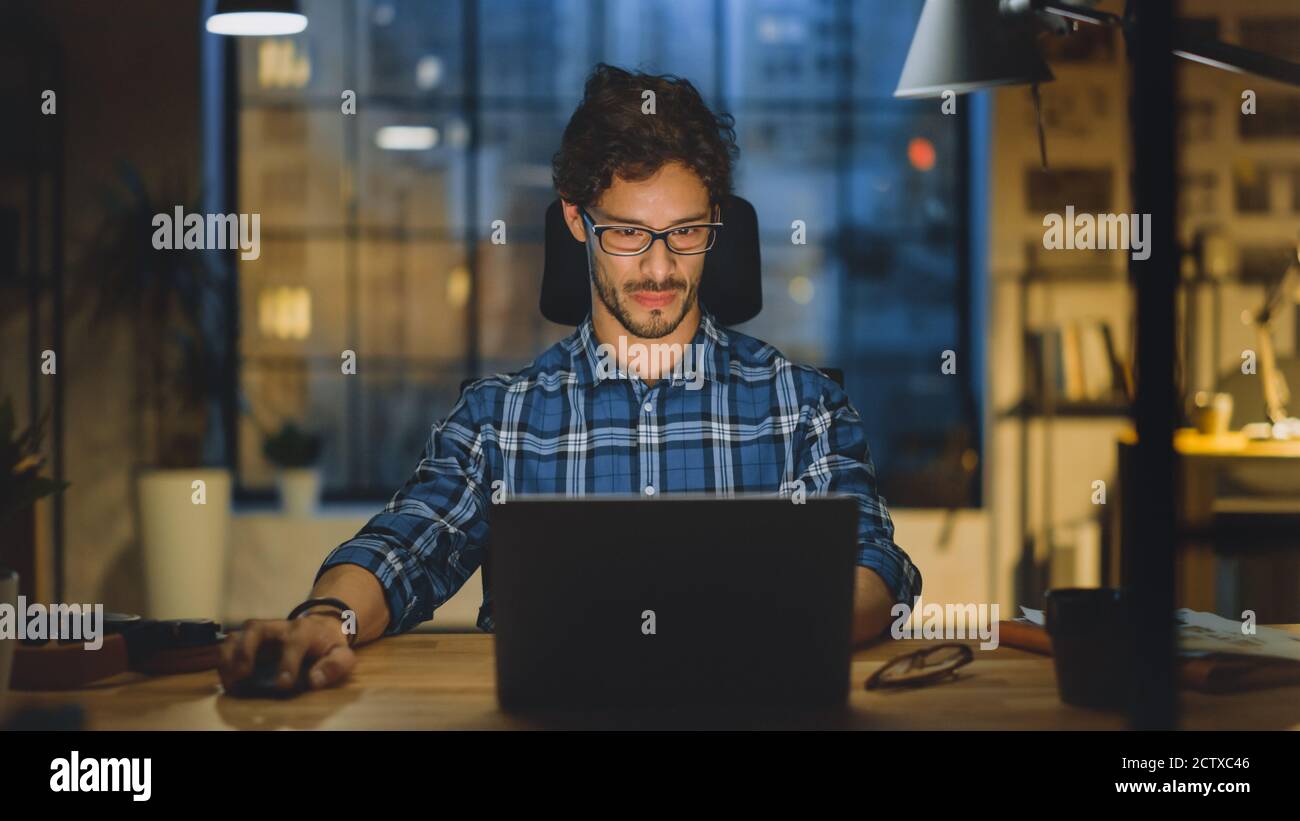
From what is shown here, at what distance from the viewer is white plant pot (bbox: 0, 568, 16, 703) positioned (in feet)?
4.05

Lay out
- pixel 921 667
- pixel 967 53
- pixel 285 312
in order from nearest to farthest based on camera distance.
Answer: pixel 921 667 → pixel 967 53 → pixel 285 312

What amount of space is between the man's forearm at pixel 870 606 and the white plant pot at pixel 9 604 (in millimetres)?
937

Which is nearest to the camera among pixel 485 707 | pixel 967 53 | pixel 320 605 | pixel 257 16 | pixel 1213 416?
pixel 485 707

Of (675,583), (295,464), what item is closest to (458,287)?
(295,464)

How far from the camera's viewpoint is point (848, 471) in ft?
7.08

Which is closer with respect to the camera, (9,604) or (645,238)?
(9,604)

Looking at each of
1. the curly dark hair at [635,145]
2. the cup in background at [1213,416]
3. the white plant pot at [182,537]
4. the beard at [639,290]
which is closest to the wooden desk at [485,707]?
the beard at [639,290]

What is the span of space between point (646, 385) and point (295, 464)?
2520mm

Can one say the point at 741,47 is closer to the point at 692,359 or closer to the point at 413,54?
the point at 413,54

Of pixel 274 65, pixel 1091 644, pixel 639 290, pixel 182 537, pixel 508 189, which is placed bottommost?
pixel 182 537

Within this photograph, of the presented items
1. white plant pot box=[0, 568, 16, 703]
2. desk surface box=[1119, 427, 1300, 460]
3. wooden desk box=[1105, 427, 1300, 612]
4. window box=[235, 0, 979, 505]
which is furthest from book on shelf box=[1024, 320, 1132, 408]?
white plant pot box=[0, 568, 16, 703]

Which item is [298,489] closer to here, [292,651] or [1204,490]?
[1204,490]

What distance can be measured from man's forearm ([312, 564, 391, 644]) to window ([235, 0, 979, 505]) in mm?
3061
